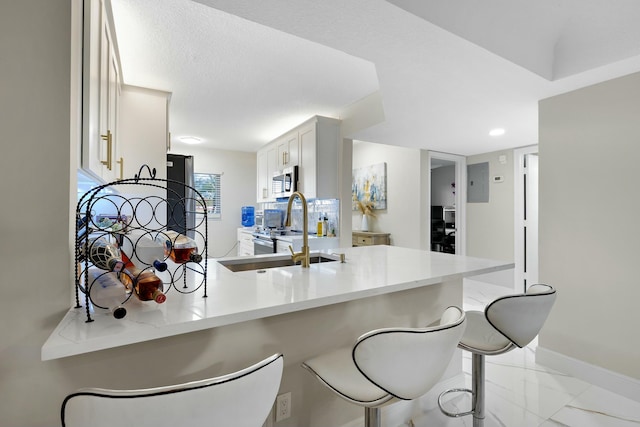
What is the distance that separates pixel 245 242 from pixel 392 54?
414cm

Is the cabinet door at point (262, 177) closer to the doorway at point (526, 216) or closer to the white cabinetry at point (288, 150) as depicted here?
the white cabinetry at point (288, 150)

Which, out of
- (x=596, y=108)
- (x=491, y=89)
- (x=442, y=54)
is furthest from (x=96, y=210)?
(x=596, y=108)

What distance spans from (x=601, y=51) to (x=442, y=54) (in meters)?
0.92

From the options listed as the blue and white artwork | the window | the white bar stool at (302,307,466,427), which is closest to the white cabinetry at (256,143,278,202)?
the window

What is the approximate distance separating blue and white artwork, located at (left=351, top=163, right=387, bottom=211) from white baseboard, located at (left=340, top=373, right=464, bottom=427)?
126 inches

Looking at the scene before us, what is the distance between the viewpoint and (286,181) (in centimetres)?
404

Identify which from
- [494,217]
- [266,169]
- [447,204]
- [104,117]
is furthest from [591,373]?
→ [447,204]

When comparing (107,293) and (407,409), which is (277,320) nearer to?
(107,293)

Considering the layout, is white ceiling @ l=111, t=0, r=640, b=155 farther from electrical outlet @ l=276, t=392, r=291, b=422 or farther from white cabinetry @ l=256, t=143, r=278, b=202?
electrical outlet @ l=276, t=392, r=291, b=422

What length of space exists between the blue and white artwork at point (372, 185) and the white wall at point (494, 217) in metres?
1.31

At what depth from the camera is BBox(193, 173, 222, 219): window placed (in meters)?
5.66

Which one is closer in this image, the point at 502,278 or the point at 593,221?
the point at 593,221

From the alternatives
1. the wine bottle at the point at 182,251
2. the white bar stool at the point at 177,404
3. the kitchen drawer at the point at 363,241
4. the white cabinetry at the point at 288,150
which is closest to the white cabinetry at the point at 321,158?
the white cabinetry at the point at 288,150

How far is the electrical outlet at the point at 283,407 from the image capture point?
1293 mm
